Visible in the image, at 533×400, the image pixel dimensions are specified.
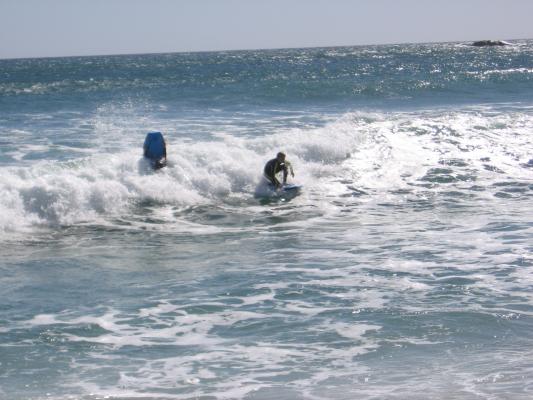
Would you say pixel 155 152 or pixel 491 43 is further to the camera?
pixel 491 43

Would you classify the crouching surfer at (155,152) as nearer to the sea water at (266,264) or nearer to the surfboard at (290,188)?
the sea water at (266,264)

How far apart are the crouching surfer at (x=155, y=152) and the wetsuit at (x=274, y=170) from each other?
2.37 meters

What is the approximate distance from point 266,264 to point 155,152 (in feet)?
24.4

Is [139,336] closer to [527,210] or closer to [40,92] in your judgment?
[527,210]

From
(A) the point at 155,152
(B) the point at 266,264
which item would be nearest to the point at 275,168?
(A) the point at 155,152

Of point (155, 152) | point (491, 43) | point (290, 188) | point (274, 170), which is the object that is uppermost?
point (491, 43)

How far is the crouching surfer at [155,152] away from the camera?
57.7 feet

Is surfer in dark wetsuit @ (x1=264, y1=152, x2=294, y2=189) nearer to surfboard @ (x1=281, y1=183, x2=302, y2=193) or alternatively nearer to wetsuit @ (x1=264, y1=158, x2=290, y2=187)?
wetsuit @ (x1=264, y1=158, x2=290, y2=187)

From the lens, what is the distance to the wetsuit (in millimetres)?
17016

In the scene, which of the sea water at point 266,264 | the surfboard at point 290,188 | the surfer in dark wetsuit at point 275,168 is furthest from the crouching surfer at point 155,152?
the surfboard at point 290,188

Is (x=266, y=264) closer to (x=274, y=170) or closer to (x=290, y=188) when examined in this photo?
(x=290, y=188)

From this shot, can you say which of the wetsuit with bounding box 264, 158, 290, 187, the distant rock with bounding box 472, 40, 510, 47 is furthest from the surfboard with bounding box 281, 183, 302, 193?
the distant rock with bounding box 472, 40, 510, 47

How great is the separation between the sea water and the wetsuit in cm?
52

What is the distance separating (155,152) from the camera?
17625mm
